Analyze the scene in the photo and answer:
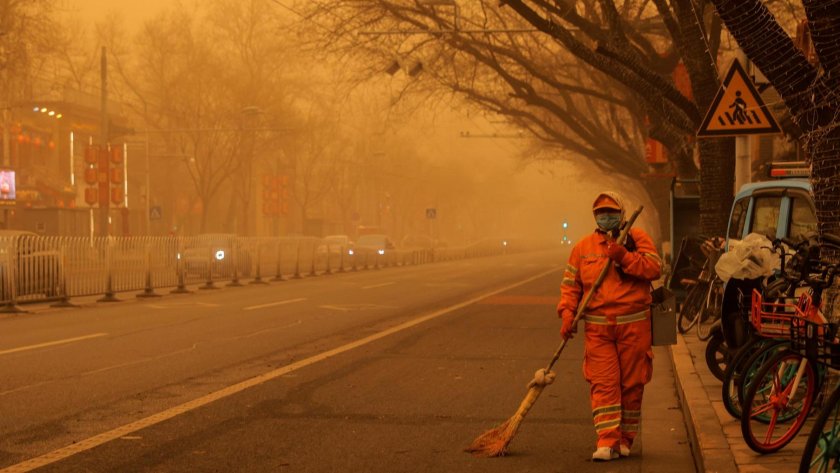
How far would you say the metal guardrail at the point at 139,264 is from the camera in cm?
2047

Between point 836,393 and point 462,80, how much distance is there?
28777 millimetres

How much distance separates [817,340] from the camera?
249 inches

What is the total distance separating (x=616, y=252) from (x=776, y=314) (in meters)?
0.99

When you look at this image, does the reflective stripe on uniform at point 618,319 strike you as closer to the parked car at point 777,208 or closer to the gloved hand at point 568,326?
the gloved hand at point 568,326

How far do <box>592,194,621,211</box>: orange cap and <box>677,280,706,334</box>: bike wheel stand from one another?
771 centimetres

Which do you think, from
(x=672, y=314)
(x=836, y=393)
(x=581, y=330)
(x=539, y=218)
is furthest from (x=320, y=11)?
(x=539, y=218)

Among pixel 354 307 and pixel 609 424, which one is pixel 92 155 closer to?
pixel 354 307

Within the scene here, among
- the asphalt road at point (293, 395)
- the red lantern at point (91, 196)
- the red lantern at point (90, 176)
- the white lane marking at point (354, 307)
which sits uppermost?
the red lantern at point (90, 176)

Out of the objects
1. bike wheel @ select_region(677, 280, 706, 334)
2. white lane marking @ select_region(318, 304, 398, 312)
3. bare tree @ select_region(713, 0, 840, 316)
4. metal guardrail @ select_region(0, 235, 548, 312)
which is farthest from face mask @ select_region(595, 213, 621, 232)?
metal guardrail @ select_region(0, 235, 548, 312)

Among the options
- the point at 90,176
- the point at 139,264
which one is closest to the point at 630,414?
the point at 139,264

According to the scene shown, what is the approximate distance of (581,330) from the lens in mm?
16625

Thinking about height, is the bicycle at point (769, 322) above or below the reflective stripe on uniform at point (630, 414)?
above

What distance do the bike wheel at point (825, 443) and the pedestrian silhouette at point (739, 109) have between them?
21.3ft

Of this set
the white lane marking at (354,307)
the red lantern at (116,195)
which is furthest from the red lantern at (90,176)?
the white lane marking at (354,307)
